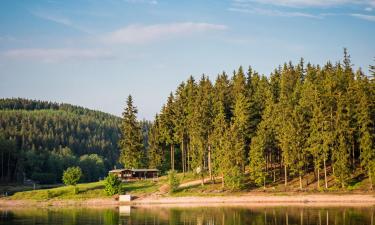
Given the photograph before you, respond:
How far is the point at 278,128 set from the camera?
91.6 meters

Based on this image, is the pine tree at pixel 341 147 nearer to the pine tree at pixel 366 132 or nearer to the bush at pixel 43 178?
the pine tree at pixel 366 132

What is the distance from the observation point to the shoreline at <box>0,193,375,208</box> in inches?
3068

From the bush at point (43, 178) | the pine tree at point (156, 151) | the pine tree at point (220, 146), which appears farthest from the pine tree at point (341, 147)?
the bush at point (43, 178)

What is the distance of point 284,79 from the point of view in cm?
10850

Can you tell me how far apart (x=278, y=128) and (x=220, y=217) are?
1316 inches

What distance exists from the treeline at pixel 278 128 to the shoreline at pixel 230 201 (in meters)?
4.10

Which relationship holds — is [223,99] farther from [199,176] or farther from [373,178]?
[373,178]

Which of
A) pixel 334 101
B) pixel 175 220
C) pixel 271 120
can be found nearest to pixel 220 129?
pixel 271 120

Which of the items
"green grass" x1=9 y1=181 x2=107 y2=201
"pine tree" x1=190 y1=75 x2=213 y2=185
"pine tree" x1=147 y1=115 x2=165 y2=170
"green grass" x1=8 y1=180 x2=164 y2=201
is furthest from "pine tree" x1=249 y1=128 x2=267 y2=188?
"green grass" x1=9 y1=181 x2=107 y2=201

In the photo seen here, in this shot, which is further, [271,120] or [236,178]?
[271,120]

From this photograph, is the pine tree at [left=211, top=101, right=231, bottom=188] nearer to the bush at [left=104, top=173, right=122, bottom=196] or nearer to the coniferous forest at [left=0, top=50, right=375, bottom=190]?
the coniferous forest at [left=0, top=50, right=375, bottom=190]

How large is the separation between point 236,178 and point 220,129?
37.4ft

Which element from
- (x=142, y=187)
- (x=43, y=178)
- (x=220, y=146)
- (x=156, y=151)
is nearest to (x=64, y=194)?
(x=142, y=187)

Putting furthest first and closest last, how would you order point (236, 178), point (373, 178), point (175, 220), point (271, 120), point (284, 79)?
1. point (284, 79)
2. point (271, 120)
3. point (236, 178)
4. point (373, 178)
5. point (175, 220)
